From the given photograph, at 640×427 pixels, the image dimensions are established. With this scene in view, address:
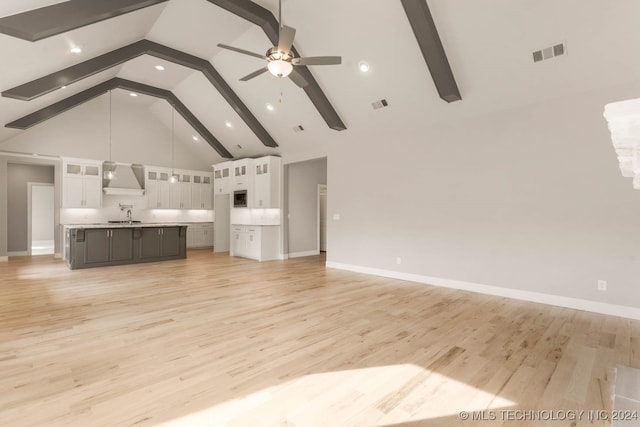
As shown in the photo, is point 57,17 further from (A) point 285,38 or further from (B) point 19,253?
(B) point 19,253

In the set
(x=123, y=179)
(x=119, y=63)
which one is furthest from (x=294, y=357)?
(x=123, y=179)

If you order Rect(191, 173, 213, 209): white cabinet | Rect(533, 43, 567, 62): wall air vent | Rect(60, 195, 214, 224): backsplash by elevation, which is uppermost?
Rect(533, 43, 567, 62): wall air vent

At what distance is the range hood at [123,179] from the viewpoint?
8773mm

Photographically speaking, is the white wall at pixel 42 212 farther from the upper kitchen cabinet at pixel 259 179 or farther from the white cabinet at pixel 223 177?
the upper kitchen cabinet at pixel 259 179

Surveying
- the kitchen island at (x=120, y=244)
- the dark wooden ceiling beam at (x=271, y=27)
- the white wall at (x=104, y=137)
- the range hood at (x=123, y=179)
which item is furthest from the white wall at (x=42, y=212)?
the dark wooden ceiling beam at (x=271, y=27)

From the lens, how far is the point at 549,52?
3.91 metres

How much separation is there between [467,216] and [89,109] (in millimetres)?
10181

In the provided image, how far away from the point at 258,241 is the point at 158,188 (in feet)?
13.6

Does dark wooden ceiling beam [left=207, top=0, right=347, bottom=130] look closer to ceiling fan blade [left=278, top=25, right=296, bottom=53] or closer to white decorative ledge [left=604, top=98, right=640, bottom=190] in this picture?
ceiling fan blade [left=278, top=25, right=296, bottom=53]

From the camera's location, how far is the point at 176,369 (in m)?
2.47

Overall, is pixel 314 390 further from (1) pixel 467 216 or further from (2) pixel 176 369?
(1) pixel 467 216

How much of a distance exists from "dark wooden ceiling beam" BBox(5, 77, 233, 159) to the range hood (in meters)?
1.82

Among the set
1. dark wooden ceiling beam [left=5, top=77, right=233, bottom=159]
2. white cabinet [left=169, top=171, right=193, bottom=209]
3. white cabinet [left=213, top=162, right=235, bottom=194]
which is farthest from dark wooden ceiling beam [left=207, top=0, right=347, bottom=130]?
white cabinet [left=169, top=171, right=193, bottom=209]

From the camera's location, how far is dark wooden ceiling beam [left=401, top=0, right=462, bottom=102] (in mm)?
3832
